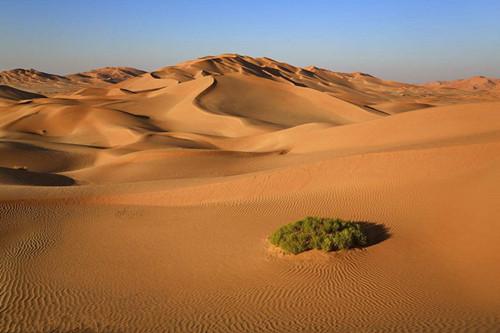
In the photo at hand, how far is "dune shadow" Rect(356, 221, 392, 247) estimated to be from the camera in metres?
8.90

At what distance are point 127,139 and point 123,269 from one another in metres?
24.8

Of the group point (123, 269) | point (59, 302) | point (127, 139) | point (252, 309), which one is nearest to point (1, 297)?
point (59, 302)

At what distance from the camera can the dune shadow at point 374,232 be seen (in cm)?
890

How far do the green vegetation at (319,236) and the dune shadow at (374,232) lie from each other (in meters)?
0.15

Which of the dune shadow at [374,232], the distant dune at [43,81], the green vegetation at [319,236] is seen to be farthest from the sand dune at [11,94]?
the dune shadow at [374,232]

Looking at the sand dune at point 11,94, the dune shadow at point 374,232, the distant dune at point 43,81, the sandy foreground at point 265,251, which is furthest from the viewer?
the distant dune at point 43,81

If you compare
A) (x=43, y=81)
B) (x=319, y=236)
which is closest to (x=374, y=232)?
(x=319, y=236)

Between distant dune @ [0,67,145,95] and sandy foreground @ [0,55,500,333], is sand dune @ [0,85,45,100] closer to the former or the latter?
distant dune @ [0,67,145,95]

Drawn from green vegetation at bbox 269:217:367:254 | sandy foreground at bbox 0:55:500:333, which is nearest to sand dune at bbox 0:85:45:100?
sandy foreground at bbox 0:55:500:333

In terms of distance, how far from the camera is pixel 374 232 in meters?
9.24

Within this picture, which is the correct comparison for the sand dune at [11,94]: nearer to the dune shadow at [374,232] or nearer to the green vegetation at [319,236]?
the green vegetation at [319,236]

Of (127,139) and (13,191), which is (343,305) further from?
(127,139)

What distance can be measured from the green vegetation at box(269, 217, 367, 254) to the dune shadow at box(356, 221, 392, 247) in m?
0.15

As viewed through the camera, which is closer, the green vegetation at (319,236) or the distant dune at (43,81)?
the green vegetation at (319,236)
